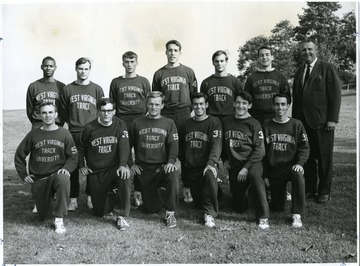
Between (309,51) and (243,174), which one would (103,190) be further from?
(309,51)

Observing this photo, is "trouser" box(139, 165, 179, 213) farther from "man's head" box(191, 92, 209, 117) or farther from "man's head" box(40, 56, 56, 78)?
"man's head" box(40, 56, 56, 78)

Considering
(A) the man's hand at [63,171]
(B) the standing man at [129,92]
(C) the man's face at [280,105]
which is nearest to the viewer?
(A) the man's hand at [63,171]

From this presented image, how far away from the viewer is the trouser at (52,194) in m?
4.21

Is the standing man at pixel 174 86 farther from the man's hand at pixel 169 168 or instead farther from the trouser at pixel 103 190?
the trouser at pixel 103 190

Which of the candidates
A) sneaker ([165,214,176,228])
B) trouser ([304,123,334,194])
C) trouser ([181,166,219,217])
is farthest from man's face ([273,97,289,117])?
sneaker ([165,214,176,228])

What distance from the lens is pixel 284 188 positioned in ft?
15.0

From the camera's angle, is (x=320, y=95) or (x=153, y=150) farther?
(x=320, y=95)

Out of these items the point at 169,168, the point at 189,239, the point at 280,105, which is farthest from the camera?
the point at 280,105

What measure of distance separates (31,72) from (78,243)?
8.74 feet

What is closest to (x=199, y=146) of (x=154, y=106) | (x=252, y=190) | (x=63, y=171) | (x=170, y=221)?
(x=154, y=106)

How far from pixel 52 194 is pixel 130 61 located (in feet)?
7.07

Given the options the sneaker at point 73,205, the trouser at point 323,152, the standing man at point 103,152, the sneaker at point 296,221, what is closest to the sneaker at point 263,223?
→ the sneaker at point 296,221

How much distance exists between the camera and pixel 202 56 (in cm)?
605

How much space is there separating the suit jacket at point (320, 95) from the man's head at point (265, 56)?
62 centimetres
